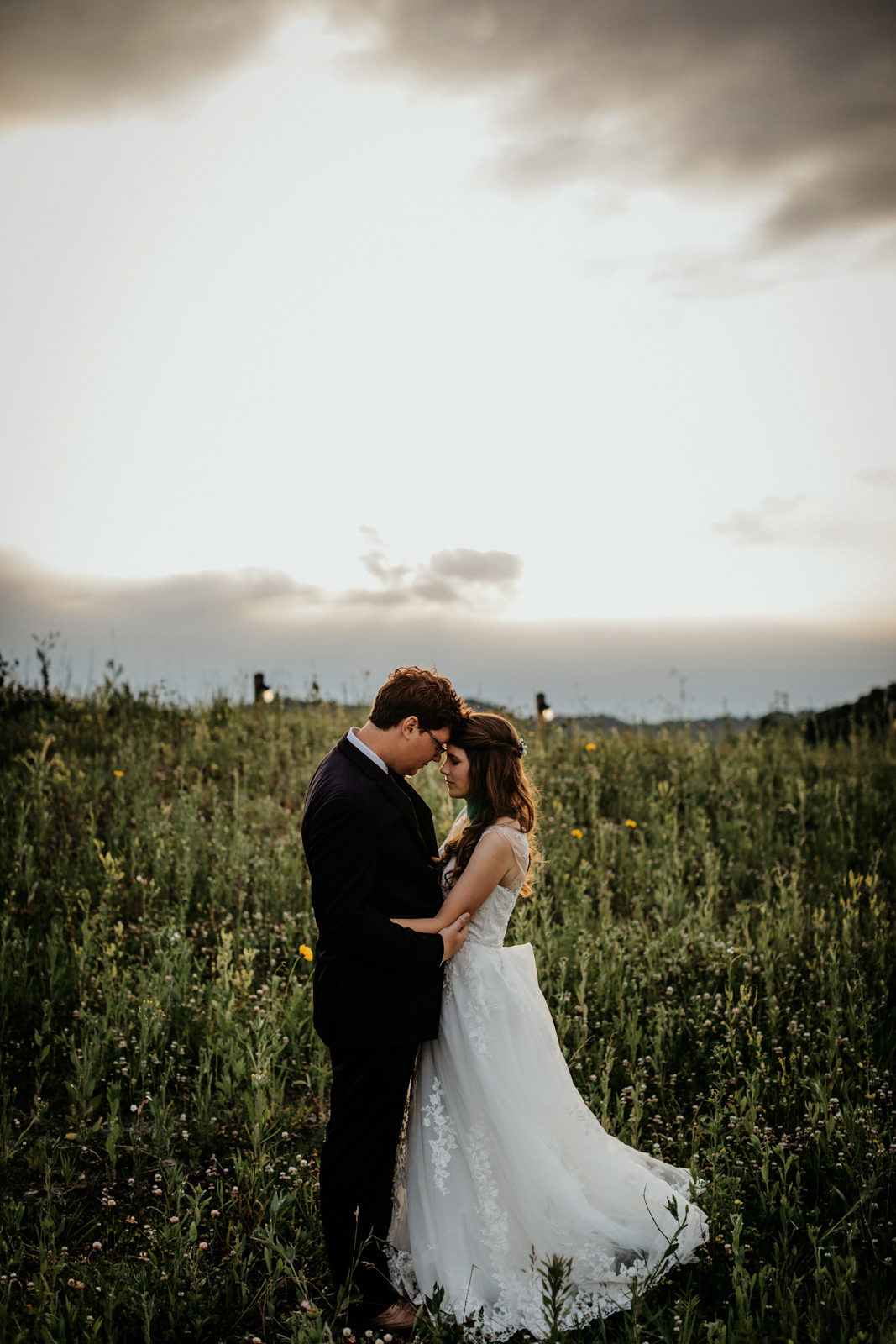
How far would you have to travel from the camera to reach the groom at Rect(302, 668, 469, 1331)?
319 centimetres

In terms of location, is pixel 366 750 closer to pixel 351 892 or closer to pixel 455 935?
pixel 351 892

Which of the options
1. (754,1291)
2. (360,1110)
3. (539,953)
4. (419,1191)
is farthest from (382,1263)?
(539,953)

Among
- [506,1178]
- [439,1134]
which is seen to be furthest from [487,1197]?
[439,1134]

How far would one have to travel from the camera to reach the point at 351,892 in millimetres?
3154

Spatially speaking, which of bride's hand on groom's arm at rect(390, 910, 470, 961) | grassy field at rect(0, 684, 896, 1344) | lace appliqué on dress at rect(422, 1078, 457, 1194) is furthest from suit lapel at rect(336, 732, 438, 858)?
grassy field at rect(0, 684, 896, 1344)

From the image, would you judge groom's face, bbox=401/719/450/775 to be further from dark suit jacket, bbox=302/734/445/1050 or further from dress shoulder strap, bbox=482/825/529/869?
dress shoulder strap, bbox=482/825/529/869

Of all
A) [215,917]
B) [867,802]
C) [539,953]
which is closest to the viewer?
[539,953]

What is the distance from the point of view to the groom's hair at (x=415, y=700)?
11.6ft

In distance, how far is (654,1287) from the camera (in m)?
3.46

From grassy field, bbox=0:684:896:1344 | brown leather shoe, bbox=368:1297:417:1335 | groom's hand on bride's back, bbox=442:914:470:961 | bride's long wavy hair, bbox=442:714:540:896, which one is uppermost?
bride's long wavy hair, bbox=442:714:540:896

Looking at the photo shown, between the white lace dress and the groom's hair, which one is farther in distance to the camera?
the groom's hair

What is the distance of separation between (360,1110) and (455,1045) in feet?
1.56

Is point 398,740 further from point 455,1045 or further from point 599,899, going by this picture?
point 599,899

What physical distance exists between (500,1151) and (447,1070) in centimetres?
38
